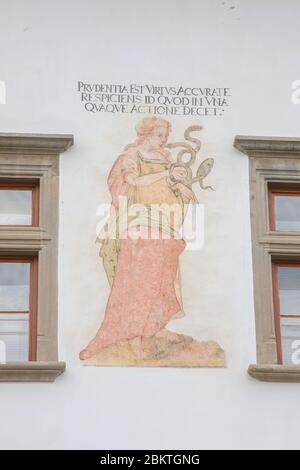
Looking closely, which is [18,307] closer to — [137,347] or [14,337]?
[14,337]

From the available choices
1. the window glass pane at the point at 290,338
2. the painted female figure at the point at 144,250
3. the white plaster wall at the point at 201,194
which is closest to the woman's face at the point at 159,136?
the painted female figure at the point at 144,250

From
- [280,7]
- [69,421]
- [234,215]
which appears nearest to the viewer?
[69,421]

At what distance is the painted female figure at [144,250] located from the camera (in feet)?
33.8

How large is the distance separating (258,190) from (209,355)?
130cm

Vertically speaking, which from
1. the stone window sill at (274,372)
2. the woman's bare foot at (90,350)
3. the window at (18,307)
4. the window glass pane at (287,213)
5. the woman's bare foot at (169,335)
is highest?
the window glass pane at (287,213)

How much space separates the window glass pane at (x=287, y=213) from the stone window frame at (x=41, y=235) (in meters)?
1.56

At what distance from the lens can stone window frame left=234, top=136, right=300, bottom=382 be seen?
10242 millimetres

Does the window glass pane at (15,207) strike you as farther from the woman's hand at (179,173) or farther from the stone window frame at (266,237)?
the stone window frame at (266,237)

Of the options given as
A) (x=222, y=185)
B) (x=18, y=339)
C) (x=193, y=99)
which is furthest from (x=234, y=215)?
(x=18, y=339)

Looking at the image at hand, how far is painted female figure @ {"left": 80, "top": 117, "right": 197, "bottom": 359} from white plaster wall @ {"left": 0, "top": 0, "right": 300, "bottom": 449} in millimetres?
85

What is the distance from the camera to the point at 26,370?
10031 millimetres

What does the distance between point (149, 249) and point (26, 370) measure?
1252 millimetres

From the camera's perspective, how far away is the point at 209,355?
10.2 metres

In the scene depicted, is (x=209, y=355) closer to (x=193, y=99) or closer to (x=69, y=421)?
(x=69, y=421)
